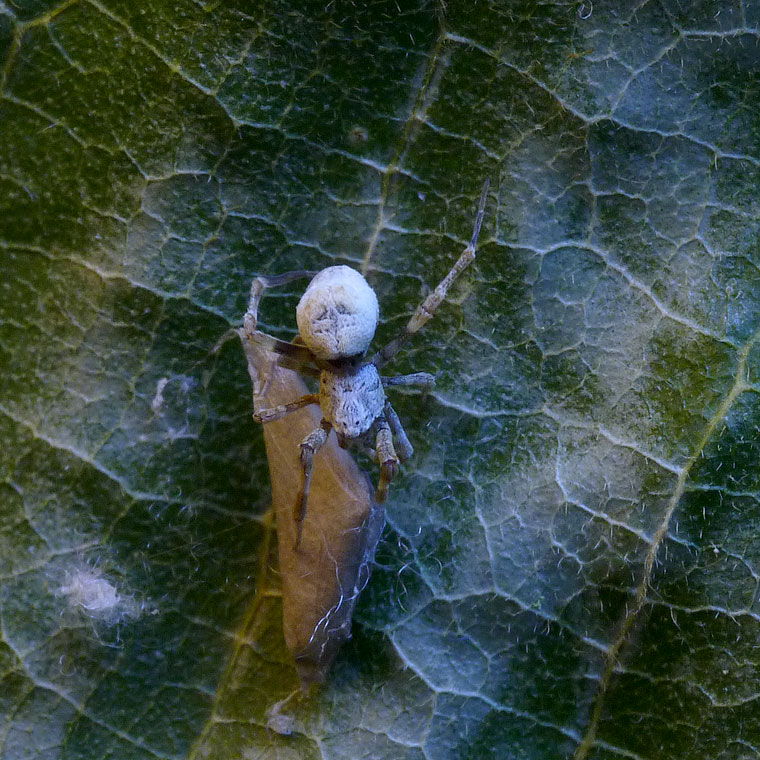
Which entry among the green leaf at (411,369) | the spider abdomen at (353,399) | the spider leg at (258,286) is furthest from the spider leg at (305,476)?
the spider leg at (258,286)

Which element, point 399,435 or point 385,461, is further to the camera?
point 399,435

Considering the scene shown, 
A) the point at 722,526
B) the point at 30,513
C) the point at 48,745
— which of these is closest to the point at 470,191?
the point at 722,526

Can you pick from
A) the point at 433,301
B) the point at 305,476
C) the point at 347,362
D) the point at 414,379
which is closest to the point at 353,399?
the point at 347,362

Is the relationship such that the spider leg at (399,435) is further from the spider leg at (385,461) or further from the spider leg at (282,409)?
the spider leg at (282,409)

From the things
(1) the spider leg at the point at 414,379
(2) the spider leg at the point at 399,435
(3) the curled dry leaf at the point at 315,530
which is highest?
(1) the spider leg at the point at 414,379

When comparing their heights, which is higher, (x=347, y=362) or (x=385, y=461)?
(x=347, y=362)

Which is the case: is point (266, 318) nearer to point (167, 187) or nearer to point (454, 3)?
point (167, 187)

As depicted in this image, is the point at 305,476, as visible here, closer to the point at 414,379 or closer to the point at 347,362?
the point at 347,362

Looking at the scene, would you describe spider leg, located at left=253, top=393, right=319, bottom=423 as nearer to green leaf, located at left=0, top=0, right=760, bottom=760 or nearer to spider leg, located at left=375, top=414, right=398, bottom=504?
green leaf, located at left=0, top=0, right=760, bottom=760

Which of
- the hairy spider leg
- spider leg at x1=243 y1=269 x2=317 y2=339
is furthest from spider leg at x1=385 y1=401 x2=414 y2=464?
spider leg at x1=243 y1=269 x2=317 y2=339
